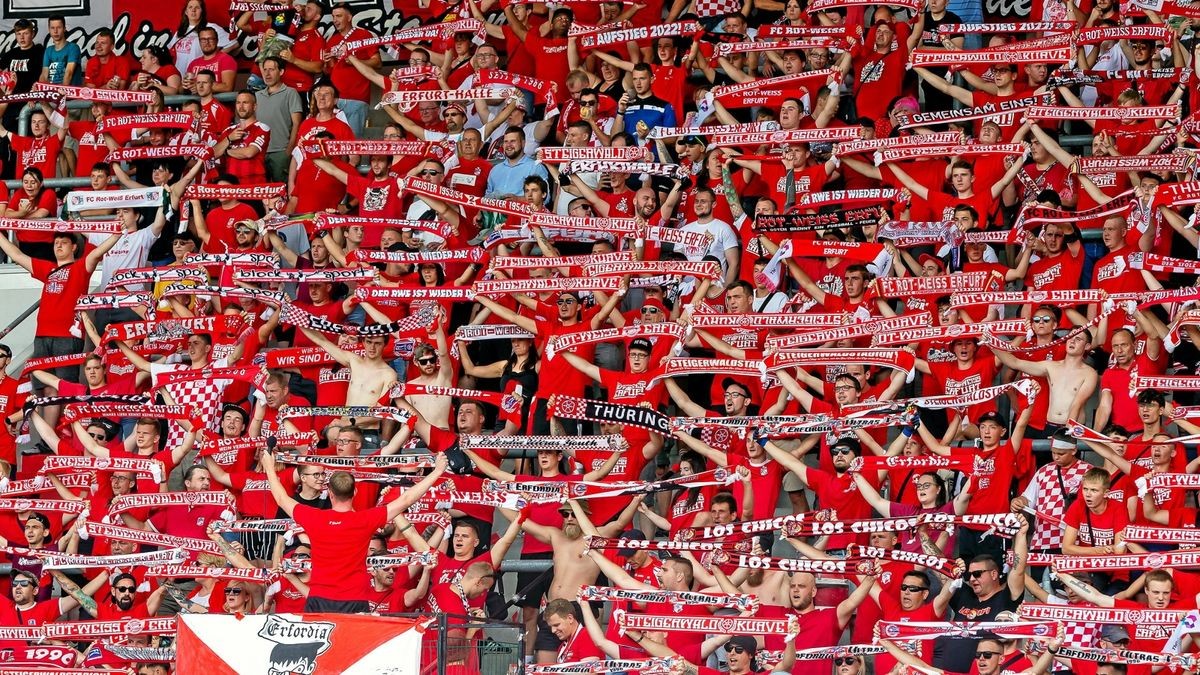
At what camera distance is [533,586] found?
501 inches

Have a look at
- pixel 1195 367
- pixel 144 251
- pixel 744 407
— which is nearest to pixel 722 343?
pixel 744 407

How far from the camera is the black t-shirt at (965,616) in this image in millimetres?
11633

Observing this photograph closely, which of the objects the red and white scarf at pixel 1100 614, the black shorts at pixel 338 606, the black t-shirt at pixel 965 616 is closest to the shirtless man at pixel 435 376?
the black shorts at pixel 338 606

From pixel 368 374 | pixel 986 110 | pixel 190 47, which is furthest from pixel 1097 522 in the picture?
pixel 190 47

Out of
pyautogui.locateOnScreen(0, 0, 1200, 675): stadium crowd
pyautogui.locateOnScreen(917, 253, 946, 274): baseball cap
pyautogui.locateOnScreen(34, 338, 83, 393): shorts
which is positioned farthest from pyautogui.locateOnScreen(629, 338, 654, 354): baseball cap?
pyautogui.locateOnScreen(34, 338, 83, 393): shorts

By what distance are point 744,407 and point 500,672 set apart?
9.70 feet

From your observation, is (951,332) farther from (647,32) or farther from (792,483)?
(647,32)

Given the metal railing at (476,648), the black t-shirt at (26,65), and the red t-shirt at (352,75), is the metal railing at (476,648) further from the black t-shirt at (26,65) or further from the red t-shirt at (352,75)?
the black t-shirt at (26,65)

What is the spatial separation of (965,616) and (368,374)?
4.57m

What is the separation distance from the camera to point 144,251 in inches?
634

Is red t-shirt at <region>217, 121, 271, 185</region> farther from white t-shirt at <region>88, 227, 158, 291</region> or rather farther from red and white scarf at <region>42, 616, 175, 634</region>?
red and white scarf at <region>42, 616, 175, 634</region>

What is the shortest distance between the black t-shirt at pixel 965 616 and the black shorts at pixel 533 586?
7.96ft

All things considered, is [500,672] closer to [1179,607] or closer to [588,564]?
[588,564]

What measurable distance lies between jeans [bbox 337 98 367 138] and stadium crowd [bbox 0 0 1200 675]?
4cm
